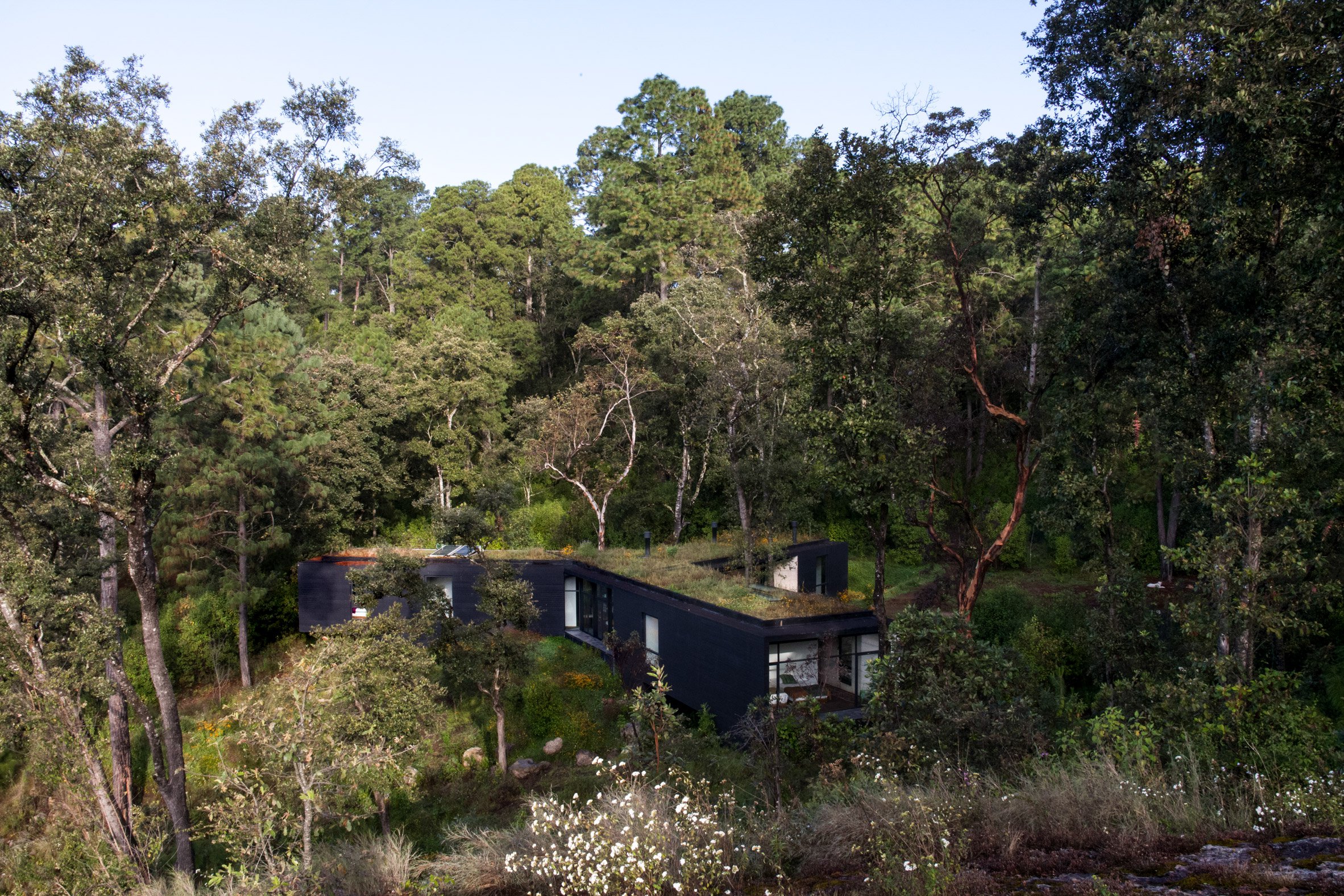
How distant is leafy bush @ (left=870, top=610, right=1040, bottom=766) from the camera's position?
728cm

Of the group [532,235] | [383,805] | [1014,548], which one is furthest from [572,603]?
[532,235]

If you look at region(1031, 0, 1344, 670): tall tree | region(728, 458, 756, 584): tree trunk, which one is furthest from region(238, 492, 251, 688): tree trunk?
region(1031, 0, 1344, 670): tall tree

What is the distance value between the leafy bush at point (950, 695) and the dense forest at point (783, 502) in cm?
5

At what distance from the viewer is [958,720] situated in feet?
24.1

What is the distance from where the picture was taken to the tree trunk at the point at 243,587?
895 inches

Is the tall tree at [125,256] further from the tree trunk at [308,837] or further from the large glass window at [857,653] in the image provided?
the large glass window at [857,653]

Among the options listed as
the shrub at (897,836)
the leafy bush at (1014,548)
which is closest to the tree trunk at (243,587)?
the shrub at (897,836)

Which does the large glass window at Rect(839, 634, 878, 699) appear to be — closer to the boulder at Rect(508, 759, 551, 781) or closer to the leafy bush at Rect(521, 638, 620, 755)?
the leafy bush at Rect(521, 638, 620, 755)

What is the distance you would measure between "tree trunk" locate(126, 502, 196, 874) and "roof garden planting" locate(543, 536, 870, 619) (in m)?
10.1

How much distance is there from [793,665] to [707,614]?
2.14 m

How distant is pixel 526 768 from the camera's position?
650 inches

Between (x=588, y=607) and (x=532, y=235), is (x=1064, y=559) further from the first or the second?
(x=532, y=235)

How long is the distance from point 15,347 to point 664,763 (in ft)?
32.2

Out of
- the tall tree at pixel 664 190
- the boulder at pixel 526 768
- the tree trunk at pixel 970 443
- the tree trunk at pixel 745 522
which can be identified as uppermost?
the tall tree at pixel 664 190
